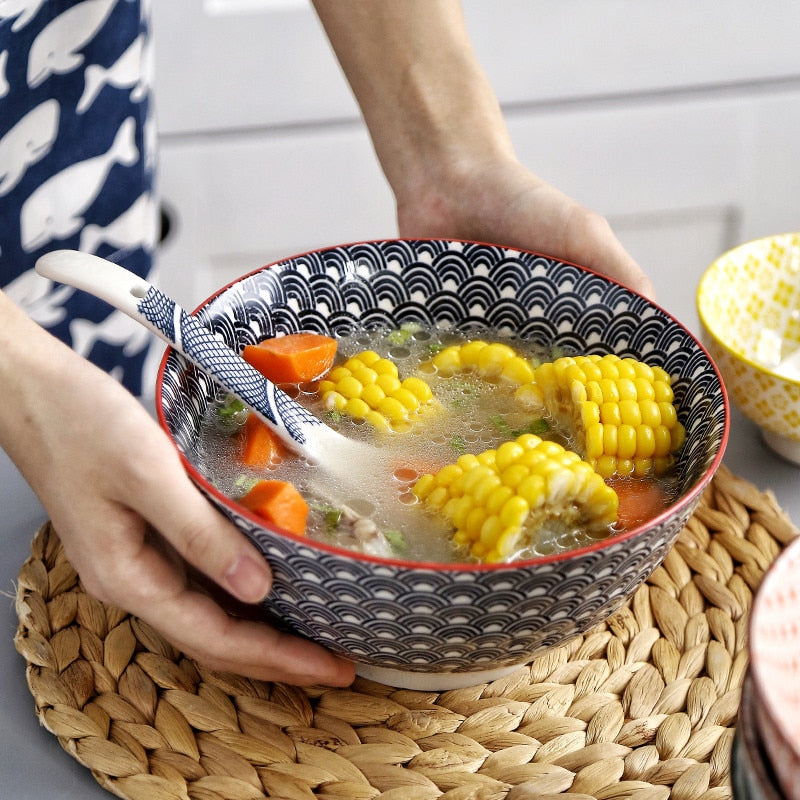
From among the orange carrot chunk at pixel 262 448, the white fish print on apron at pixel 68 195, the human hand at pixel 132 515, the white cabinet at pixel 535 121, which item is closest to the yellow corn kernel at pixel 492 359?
the orange carrot chunk at pixel 262 448

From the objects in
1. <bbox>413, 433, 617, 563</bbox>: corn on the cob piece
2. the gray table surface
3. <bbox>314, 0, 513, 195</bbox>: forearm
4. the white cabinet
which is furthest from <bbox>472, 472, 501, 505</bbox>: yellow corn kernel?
the white cabinet

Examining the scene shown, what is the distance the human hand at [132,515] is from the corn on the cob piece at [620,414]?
268 mm

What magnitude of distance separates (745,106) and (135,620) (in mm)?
1747

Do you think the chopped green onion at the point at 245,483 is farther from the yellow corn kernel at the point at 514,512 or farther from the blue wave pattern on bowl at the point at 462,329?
the yellow corn kernel at the point at 514,512

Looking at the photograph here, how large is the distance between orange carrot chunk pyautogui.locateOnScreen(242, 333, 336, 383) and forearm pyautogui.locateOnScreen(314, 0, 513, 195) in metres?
0.33

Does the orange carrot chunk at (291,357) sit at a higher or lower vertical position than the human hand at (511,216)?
higher

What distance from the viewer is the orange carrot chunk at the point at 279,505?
2.29 ft

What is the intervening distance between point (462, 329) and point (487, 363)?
3.8 inches

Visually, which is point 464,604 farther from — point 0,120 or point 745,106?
point 745,106

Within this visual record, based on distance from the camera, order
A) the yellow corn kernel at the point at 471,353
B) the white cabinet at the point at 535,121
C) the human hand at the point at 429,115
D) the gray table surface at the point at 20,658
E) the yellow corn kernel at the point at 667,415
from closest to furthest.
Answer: the gray table surface at the point at 20,658, the yellow corn kernel at the point at 667,415, the yellow corn kernel at the point at 471,353, the human hand at the point at 429,115, the white cabinet at the point at 535,121

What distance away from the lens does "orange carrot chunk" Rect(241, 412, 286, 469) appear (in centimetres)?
82

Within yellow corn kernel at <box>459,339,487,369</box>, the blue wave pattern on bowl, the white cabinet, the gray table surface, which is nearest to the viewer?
the blue wave pattern on bowl

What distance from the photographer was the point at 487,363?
91 centimetres

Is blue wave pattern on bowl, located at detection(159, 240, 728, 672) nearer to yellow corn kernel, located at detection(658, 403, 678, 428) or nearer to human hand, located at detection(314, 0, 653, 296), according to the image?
yellow corn kernel, located at detection(658, 403, 678, 428)
